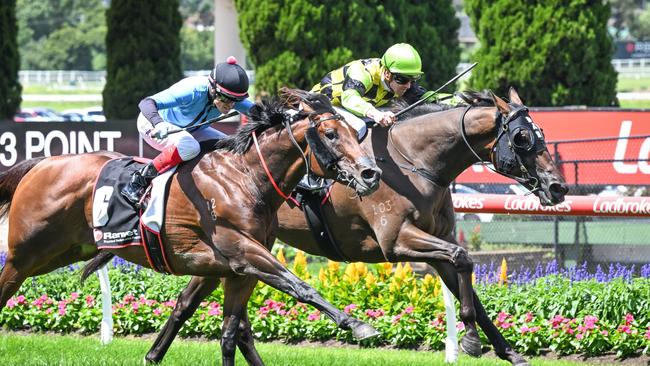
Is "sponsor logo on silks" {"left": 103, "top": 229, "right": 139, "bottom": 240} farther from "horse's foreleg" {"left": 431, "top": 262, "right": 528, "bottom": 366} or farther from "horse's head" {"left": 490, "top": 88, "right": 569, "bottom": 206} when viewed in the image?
"horse's head" {"left": 490, "top": 88, "right": 569, "bottom": 206}

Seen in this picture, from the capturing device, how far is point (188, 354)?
24.9ft

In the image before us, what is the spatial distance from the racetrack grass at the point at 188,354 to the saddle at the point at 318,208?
29.8 inches

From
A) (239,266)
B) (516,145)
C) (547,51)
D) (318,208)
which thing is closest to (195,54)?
(547,51)

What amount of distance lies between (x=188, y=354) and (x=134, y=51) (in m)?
12.7

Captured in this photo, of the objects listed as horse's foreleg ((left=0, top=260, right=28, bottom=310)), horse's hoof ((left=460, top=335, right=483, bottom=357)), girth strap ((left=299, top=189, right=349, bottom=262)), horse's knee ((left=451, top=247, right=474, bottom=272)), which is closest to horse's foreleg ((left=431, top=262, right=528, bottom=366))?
horse's hoof ((left=460, top=335, right=483, bottom=357))

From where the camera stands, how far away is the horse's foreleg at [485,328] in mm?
6709

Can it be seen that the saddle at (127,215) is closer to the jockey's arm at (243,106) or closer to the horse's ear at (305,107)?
the jockey's arm at (243,106)

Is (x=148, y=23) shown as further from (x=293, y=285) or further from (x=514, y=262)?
(x=293, y=285)

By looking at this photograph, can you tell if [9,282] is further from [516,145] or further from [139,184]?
[516,145]

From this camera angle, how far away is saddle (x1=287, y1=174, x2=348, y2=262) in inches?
290

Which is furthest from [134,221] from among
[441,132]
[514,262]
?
[514,262]

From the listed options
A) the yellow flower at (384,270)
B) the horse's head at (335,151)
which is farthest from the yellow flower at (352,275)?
the horse's head at (335,151)

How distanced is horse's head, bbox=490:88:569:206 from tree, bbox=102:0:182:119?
13.2 metres

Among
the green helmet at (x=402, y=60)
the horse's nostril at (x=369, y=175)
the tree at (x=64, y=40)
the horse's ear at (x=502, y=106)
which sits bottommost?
the tree at (x=64, y=40)
